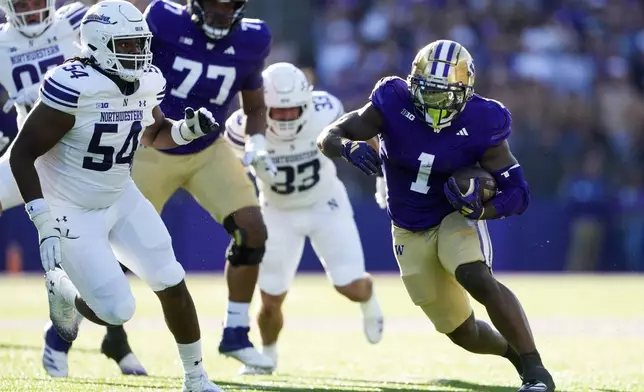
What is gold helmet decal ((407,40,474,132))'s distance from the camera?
535cm

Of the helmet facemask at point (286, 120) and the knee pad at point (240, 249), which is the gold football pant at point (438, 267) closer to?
the knee pad at point (240, 249)

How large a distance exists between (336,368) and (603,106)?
10.1m

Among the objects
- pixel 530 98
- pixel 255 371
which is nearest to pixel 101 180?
pixel 255 371

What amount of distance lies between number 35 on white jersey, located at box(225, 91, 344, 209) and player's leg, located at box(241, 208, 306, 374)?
0.35 feet

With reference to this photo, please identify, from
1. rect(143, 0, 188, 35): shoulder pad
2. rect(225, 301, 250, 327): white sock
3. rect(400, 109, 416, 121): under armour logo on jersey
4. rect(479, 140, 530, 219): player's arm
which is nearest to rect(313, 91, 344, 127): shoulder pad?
rect(143, 0, 188, 35): shoulder pad

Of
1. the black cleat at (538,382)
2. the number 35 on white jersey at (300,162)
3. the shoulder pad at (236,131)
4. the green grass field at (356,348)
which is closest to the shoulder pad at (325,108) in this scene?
the number 35 on white jersey at (300,162)

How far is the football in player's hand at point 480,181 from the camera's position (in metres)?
5.28

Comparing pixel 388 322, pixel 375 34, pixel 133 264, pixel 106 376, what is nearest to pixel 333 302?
pixel 388 322

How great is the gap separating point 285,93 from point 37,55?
1529 mm

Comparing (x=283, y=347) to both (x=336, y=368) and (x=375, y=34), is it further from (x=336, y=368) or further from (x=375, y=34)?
(x=375, y=34)

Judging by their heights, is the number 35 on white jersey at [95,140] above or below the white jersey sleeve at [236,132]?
above

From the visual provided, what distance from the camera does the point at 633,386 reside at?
227 inches

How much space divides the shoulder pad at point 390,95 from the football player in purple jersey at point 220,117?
1.08 metres

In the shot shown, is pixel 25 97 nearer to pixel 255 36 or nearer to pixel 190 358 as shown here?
pixel 255 36
